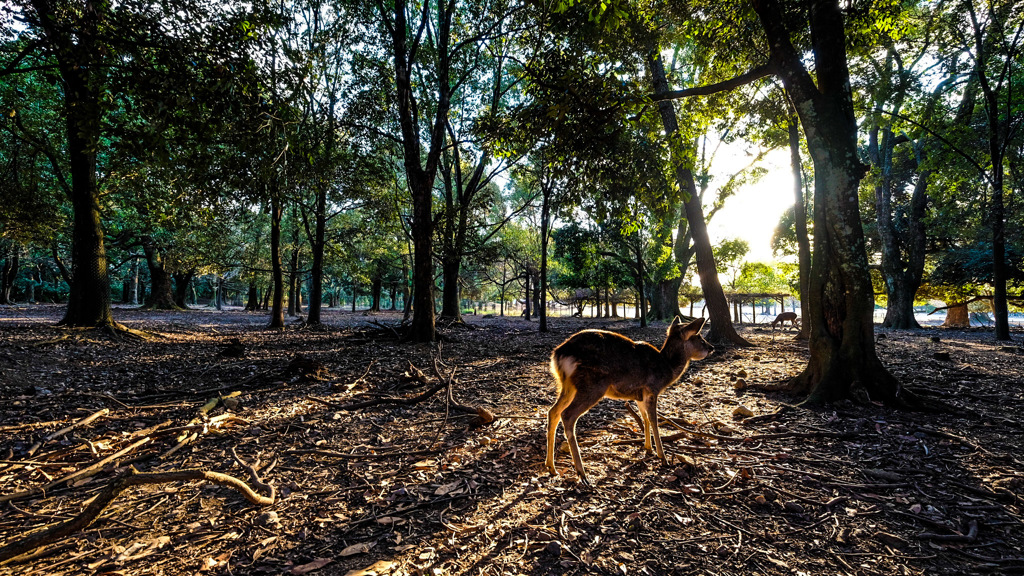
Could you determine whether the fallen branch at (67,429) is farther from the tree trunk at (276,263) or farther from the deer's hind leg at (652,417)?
the tree trunk at (276,263)

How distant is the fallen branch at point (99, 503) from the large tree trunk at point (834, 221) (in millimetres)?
7033

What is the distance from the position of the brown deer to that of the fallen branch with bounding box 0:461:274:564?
253 centimetres

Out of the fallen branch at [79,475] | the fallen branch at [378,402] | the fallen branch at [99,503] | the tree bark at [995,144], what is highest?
the tree bark at [995,144]

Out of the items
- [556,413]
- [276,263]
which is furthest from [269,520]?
[276,263]

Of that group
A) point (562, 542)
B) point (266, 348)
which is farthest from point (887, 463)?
point (266, 348)

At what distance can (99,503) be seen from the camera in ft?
8.10

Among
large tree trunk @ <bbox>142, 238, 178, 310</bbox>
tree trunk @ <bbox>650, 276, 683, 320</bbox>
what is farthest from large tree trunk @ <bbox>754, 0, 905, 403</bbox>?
large tree trunk @ <bbox>142, 238, 178, 310</bbox>

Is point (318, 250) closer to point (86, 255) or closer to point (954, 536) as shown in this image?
point (86, 255)

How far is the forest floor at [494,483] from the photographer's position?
2.51 m

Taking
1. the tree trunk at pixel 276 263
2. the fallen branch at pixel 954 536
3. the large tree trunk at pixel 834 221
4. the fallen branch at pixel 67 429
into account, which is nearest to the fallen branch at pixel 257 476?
the fallen branch at pixel 67 429

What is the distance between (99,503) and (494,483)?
8.84ft

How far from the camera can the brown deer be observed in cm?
369

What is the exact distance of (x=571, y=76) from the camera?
6.38m

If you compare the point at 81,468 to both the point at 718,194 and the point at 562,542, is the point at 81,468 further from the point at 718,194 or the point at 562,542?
the point at 718,194
